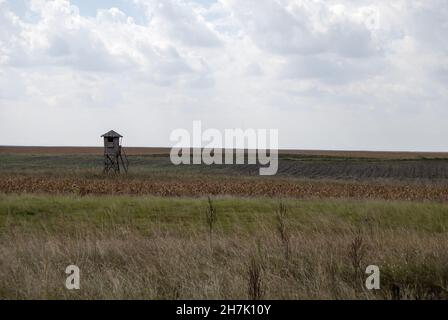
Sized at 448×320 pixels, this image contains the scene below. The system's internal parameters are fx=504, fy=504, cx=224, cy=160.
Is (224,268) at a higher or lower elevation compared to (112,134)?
lower

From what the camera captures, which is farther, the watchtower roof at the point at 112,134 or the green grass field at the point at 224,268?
the watchtower roof at the point at 112,134

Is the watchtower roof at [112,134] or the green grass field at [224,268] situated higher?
the watchtower roof at [112,134]

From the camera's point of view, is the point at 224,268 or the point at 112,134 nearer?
the point at 224,268

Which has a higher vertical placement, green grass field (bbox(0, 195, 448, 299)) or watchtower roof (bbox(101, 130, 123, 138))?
watchtower roof (bbox(101, 130, 123, 138))

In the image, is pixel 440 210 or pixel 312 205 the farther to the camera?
pixel 312 205

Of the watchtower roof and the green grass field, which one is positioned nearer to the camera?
the green grass field

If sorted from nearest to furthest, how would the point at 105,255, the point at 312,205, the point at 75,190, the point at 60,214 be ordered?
the point at 105,255, the point at 60,214, the point at 312,205, the point at 75,190

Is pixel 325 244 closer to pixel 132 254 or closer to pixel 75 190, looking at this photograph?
pixel 132 254

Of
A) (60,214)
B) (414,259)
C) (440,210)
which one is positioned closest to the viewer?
(414,259)
